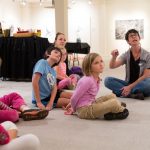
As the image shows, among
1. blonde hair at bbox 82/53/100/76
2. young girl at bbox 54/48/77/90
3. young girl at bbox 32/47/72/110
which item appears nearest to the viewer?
blonde hair at bbox 82/53/100/76

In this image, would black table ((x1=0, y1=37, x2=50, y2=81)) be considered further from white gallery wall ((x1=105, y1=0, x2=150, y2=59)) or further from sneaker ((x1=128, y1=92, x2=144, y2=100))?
white gallery wall ((x1=105, y1=0, x2=150, y2=59))

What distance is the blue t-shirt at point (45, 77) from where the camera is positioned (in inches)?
139

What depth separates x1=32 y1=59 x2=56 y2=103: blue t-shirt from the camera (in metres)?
3.54

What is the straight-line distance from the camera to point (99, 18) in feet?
44.1

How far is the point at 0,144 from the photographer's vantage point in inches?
70.9

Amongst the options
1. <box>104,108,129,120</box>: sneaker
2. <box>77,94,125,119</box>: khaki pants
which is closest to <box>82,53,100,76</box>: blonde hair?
<box>77,94,125,119</box>: khaki pants

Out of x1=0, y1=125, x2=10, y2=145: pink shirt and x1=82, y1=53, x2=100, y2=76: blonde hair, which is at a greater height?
x1=82, y1=53, x2=100, y2=76: blonde hair

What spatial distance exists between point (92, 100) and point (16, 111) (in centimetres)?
77

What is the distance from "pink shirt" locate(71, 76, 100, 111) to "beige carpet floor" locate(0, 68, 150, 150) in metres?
0.18

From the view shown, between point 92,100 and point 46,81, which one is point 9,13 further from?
point 92,100

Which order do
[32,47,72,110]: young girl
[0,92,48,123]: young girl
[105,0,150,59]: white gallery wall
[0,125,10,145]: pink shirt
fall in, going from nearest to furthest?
[0,125,10,145]: pink shirt, [0,92,48,123]: young girl, [32,47,72,110]: young girl, [105,0,150,59]: white gallery wall

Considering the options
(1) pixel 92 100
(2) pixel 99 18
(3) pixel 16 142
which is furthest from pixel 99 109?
(2) pixel 99 18

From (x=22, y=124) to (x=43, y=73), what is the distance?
0.73 meters

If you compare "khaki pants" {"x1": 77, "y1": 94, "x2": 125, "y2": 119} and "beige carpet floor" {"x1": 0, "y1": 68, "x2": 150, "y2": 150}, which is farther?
"khaki pants" {"x1": 77, "y1": 94, "x2": 125, "y2": 119}
